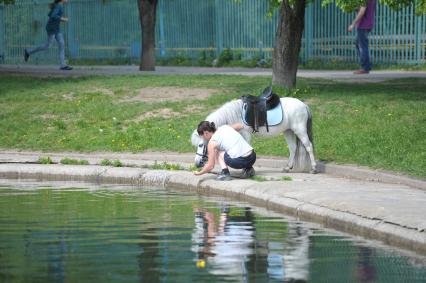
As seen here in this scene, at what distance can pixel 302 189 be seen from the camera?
15.0 meters

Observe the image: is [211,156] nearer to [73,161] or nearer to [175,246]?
[73,161]

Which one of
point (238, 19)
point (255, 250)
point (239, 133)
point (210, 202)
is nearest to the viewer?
point (255, 250)

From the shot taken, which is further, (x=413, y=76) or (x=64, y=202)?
(x=413, y=76)

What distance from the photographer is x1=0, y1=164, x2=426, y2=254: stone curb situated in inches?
472

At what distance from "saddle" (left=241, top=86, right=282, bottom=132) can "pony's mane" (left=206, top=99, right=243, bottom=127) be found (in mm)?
87

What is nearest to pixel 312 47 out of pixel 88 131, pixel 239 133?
pixel 88 131

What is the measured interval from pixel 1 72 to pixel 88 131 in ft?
32.4

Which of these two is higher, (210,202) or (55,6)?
(55,6)

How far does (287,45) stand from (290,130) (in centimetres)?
728

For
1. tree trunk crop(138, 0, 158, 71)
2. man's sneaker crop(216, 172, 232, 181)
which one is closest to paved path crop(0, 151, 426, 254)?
man's sneaker crop(216, 172, 232, 181)

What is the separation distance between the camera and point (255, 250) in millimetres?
11680

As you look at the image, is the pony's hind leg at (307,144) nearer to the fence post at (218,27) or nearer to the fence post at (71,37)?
the fence post at (218,27)

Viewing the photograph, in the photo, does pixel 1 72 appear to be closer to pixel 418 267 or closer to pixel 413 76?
pixel 413 76

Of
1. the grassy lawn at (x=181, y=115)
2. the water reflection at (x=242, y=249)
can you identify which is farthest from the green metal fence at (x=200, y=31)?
the water reflection at (x=242, y=249)
